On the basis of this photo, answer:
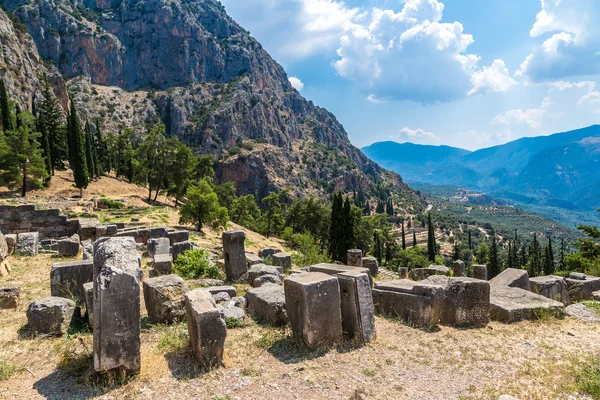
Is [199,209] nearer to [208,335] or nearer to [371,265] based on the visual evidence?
[371,265]

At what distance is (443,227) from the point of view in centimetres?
13962

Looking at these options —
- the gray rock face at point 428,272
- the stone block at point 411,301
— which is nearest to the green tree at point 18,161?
the gray rock face at point 428,272

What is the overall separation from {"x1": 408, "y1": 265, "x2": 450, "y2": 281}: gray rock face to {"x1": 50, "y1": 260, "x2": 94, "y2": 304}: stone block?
684 inches

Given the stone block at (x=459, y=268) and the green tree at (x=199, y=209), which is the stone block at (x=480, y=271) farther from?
the green tree at (x=199, y=209)

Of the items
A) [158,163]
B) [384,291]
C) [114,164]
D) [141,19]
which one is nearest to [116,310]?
[384,291]

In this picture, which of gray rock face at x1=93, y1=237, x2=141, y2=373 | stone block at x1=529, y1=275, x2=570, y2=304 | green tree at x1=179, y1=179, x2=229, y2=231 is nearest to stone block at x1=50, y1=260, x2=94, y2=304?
gray rock face at x1=93, y1=237, x2=141, y2=373

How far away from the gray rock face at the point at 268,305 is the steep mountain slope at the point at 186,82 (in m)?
109

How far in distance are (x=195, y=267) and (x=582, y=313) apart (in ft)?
39.7

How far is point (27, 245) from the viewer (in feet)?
49.9

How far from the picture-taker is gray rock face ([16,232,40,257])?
15086 millimetres

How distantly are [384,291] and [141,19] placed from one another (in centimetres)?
16705

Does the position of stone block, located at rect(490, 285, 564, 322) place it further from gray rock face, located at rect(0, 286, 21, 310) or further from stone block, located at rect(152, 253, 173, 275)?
gray rock face, located at rect(0, 286, 21, 310)

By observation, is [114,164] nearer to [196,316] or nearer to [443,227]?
[196,316]

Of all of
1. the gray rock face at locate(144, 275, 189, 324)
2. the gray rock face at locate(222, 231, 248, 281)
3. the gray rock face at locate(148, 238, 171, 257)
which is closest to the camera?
the gray rock face at locate(144, 275, 189, 324)
